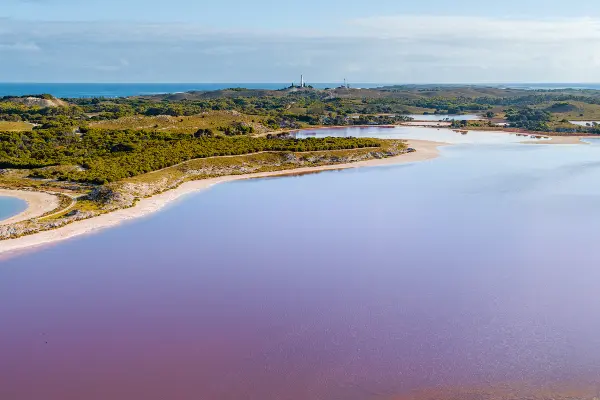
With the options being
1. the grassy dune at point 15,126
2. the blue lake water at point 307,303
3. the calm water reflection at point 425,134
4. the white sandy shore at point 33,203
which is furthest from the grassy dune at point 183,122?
the blue lake water at point 307,303

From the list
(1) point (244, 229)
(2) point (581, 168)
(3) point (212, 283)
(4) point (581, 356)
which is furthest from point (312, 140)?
(4) point (581, 356)

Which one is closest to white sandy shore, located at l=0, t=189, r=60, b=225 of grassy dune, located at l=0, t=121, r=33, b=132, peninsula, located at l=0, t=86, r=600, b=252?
peninsula, located at l=0, t=86, r=600, b=252

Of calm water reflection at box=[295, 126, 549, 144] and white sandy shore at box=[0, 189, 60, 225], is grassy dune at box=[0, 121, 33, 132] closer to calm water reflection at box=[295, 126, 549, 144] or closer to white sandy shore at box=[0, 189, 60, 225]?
white sandy shore at box=[0, 189, 60, 225]

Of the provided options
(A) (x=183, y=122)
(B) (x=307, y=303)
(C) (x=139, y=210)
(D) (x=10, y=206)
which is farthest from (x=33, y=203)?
(A) (x=183, y=122)

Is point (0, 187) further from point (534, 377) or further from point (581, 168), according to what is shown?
point (581, 168)

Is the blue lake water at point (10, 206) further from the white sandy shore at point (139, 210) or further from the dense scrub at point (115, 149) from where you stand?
the dense scrub at point (115, 149)
